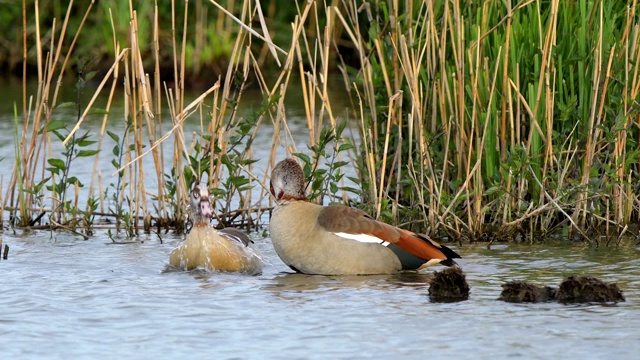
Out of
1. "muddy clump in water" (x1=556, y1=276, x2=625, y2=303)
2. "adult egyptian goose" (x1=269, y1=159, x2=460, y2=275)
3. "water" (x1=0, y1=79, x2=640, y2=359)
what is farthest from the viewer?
"adult egyptian goose" (x1=269, y1=159, x2=460, y2=275)

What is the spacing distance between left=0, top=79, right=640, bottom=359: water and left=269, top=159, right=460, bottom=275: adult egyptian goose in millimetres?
90

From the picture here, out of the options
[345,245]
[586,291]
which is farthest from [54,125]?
[586,291]

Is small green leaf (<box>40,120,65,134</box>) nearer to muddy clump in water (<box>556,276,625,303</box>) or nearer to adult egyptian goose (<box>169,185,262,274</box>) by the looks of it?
adult egyptian goose (<box>169,185,262,274</box>)

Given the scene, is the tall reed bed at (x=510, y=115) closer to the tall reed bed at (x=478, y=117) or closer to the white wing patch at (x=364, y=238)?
the tall reed bed at (x=478, y=117)

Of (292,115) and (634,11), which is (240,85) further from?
(292,115)

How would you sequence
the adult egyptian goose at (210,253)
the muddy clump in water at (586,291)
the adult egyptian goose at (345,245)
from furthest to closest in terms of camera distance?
the adult egyptian goose at (210,253), the adult egyptian goose at (345,245), the muddy clump in water at (586,291)

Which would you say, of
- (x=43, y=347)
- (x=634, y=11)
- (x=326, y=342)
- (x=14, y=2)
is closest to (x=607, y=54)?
(x=634, y=11)

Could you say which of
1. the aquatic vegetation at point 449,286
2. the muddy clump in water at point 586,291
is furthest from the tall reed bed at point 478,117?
the muddy clump in water at point 586,291

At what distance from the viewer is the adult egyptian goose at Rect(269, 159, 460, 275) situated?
7.52 m

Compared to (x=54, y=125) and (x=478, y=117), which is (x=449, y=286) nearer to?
(x=478, y=117)

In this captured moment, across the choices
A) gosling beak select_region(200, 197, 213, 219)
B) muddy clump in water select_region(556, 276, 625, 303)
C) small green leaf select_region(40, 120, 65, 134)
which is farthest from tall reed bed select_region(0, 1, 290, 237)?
muddy clump in water select_region(556, 276, 625, 303)

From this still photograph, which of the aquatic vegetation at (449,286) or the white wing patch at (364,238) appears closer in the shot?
the aquatic vegetation at (449,286)

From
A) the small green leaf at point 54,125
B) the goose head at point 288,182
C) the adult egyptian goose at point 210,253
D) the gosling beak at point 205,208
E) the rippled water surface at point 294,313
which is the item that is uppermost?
the small green leaf at point 54,125

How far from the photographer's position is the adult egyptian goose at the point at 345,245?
752cm
